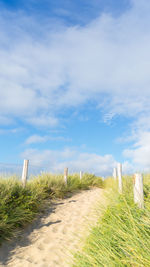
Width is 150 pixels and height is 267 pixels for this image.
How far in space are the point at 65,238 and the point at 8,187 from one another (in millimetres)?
2534

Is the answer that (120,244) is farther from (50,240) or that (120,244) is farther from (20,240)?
(20,240)

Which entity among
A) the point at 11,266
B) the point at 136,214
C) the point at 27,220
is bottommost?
the point at 11,266

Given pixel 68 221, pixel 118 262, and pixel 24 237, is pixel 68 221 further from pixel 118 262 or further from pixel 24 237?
pixel 118 262

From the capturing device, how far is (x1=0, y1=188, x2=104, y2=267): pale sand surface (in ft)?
14.3

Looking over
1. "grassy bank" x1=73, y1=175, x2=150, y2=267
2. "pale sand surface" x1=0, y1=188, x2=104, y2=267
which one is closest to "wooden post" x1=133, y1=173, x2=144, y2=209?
"grassy bank" x1=73, y1=175, x2=150, y2=267

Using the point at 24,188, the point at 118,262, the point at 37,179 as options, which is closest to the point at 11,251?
the point at 24,188

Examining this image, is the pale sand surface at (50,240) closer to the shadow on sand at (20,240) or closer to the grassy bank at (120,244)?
the shadow on sand at (20,240)

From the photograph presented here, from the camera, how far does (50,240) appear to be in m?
5.44

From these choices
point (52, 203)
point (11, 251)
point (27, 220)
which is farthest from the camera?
point (52, 203)

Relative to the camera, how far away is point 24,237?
5.66 meters

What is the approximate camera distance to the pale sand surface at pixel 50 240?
4.37m

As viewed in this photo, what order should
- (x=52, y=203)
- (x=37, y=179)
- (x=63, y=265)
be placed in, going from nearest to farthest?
(x=63, y=265) → (x=52, y=203) → (x=37, y=179)

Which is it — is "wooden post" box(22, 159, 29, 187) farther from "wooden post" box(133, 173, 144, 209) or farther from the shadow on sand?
"wooden post" box(133, 173, 144, 209)

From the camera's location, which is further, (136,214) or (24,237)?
(24,237)
